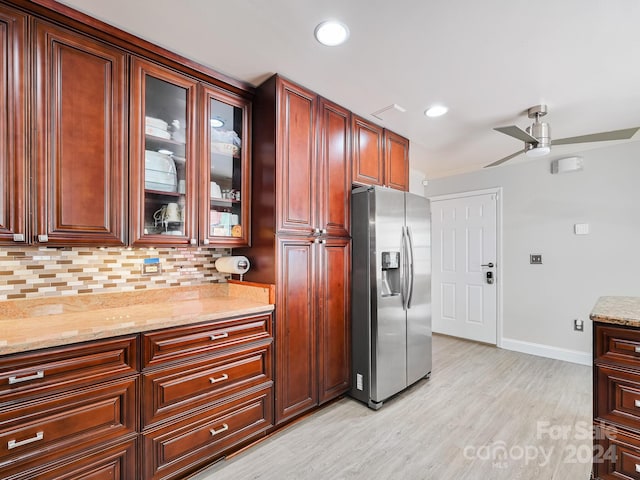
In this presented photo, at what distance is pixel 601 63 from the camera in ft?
6.43

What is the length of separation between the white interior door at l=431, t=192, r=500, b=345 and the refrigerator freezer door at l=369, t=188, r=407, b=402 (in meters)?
2.06

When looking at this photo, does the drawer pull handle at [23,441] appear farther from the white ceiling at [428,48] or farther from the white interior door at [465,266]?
the white interior door at [465,266]

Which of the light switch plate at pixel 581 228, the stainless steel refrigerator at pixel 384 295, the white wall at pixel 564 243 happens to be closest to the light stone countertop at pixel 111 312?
the stainless steel refrigerator at pixel 384 295

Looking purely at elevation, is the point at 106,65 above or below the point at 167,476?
above

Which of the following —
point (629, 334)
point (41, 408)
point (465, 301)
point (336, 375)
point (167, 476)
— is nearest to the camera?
point (41, 408)

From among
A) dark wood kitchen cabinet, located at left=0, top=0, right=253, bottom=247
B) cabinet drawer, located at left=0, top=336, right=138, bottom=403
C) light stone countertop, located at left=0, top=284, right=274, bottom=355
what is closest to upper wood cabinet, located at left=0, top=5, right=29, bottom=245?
dark wood kitchen cabinet, located at left=0, top=0, right=253, bottom=247

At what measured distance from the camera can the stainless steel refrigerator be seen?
2.51 metres

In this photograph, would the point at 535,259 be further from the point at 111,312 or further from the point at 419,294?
the point at 111,312

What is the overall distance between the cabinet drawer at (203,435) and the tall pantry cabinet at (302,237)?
0.18m

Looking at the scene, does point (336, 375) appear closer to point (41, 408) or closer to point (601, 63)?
point (41, 408)

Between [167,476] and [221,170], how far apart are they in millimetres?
1856

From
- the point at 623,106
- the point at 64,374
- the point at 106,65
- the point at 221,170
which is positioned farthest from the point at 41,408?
the point at 623,106

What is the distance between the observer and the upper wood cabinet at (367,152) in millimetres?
2764

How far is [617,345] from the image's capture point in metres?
1.55
